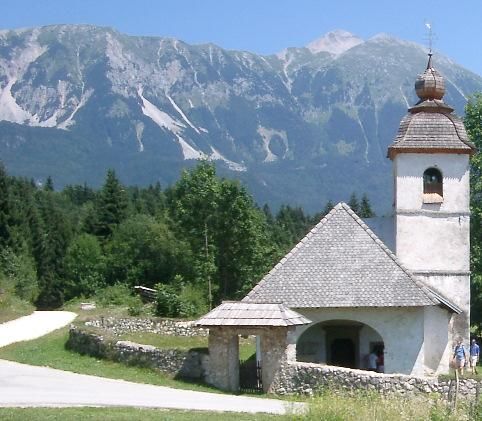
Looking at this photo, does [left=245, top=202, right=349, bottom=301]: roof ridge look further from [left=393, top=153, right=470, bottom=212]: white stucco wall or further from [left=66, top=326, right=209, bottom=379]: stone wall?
[left=393, top=153, right=470, bottom=212]: white stucco wall

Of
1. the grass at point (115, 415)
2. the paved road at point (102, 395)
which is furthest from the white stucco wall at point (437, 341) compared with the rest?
the grass at point (115, 415)

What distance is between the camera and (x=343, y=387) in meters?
21.2

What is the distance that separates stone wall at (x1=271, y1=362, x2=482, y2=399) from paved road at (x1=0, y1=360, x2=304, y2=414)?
1163 mm

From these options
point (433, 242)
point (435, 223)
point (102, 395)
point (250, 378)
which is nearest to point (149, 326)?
point (250, 378)

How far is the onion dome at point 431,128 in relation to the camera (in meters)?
31.1

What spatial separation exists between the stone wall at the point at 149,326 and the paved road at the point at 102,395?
31.9ft

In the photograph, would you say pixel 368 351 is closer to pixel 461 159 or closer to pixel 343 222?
pixel 343 222

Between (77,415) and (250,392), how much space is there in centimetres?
758

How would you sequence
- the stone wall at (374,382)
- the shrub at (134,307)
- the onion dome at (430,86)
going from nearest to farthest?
the stone wall at (374,382) → the onion dome at (430,86) → the shrub at (134,307)

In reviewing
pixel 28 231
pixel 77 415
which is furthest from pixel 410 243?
pixel 28 231

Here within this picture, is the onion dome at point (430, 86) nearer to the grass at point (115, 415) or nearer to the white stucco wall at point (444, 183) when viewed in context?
the white stucco wall at point (444, 183)

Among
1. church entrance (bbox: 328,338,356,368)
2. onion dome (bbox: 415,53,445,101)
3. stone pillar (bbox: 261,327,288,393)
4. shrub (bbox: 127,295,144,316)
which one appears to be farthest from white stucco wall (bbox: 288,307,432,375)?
shrub (bbox: 127,295,144,316)

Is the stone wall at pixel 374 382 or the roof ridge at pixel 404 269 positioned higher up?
the roof ridge at pixel 404 269

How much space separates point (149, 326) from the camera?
115 ft
